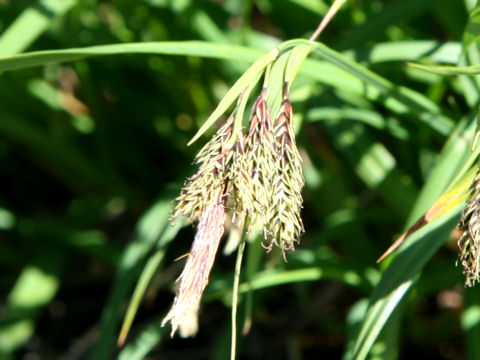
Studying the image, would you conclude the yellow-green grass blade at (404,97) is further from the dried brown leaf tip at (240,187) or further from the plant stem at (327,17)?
the dried brown leaf tip at (240,187)

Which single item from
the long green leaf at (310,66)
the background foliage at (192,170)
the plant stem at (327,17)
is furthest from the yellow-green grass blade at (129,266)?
the plant stem at (327,17)

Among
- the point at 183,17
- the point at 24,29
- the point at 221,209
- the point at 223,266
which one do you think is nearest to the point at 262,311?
the point at 223,266

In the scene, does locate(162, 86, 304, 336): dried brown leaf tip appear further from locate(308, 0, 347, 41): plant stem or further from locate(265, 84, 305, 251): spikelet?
locate(308, 0, 347, 41): plant stem

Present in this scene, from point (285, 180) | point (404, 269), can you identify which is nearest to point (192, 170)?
point (404, 269)

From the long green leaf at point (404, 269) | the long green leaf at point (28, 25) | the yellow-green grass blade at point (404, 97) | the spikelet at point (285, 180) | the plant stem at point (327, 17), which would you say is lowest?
the long green leaf at point (404, 269)

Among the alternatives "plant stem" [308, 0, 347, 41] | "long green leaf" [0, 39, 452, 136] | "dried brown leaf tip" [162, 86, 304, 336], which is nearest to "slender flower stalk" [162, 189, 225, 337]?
"dried brown leaf tip" [162, 86, 304, 336]

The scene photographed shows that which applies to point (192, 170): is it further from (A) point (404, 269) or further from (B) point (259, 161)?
(B) point (259, 161)

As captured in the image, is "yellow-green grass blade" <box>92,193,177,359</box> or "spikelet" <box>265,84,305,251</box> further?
"yellow-green grass blade" <box>92,193,177,359</box>
